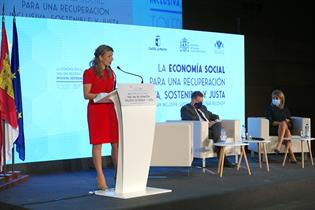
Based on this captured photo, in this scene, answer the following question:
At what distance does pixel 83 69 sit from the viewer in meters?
7.36

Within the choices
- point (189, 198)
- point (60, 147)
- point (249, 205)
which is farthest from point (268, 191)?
point (60, 147)

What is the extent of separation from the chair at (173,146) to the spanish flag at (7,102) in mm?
1695

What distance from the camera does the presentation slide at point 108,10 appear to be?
23.0 feet

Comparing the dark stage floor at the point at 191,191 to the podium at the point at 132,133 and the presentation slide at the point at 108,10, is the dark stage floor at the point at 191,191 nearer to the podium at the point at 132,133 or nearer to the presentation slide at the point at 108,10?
the podium at the point at 132,133

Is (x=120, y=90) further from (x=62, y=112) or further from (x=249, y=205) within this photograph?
(x=62, y=112)

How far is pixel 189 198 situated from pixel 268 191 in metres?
1.27

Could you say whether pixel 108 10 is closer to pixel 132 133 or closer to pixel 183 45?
pixel 183 45

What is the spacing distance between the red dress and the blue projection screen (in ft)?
6.07

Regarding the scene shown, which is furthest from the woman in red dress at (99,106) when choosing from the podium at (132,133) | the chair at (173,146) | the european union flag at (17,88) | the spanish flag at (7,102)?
the chair at (173,146)

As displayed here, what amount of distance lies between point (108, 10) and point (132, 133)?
3.25 metres

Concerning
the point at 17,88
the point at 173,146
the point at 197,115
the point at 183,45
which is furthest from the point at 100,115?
the point at 183,45

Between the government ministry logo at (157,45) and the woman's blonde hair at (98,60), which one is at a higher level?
the government ministry logo at (157,45)

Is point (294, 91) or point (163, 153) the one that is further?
point (294, 91)

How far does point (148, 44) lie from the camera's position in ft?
26.5
